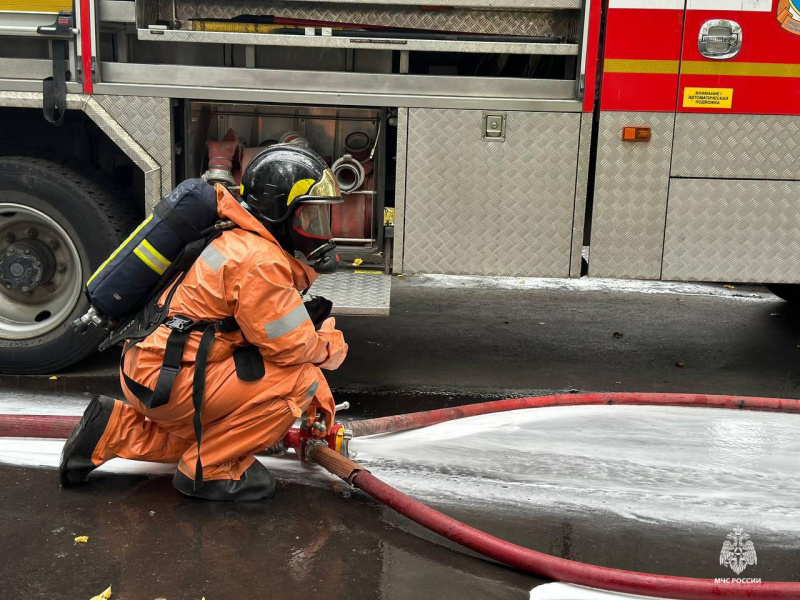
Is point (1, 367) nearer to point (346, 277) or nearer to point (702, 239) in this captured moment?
point (346, 277)

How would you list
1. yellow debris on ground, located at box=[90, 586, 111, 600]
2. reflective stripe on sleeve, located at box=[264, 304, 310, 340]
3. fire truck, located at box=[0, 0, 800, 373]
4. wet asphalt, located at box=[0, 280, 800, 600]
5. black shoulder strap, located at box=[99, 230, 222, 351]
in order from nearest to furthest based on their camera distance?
yellow debris on ground, located at box=[90, 586, 111, 600] → wet asphalt, located at box=[0, 280, 800, 600] → reflective stripe on sleeve, located at box=[264, 304, 310, 340] → black shoulder strap, located at box=[99, 230, 222, 351] → fire truck, located at box=[0, 0, 800, 373]

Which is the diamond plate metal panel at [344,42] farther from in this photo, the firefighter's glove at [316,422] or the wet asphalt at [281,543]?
the firefighter's glove at [316,422]

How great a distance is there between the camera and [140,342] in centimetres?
351

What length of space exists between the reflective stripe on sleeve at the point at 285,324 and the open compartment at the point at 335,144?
75.6 inches

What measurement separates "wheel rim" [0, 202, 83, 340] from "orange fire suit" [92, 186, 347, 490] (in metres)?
1.82

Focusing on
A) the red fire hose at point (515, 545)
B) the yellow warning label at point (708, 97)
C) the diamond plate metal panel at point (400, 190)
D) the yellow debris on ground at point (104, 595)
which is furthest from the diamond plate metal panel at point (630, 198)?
the yellow debris on ground at point (104, 595)

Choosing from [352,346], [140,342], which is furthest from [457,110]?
[140,342]

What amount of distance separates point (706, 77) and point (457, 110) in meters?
1.30

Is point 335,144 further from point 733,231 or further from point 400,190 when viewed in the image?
point 733,231

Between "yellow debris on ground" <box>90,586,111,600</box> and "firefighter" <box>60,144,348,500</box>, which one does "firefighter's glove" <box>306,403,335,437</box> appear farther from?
"yellow debris on ground" <box>90,586,111,600</box>

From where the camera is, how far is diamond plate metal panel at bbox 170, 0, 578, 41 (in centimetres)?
501

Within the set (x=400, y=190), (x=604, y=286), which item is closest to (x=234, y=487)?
(x=400, y=190)

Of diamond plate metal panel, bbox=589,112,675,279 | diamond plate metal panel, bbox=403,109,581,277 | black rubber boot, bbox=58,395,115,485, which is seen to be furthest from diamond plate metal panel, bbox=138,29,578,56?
black rubber boot, bbox=58,395,115,485

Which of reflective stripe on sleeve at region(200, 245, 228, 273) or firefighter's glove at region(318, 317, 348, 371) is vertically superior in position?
reflective stripe on sleeve at region(200, 245, 228, 273)
